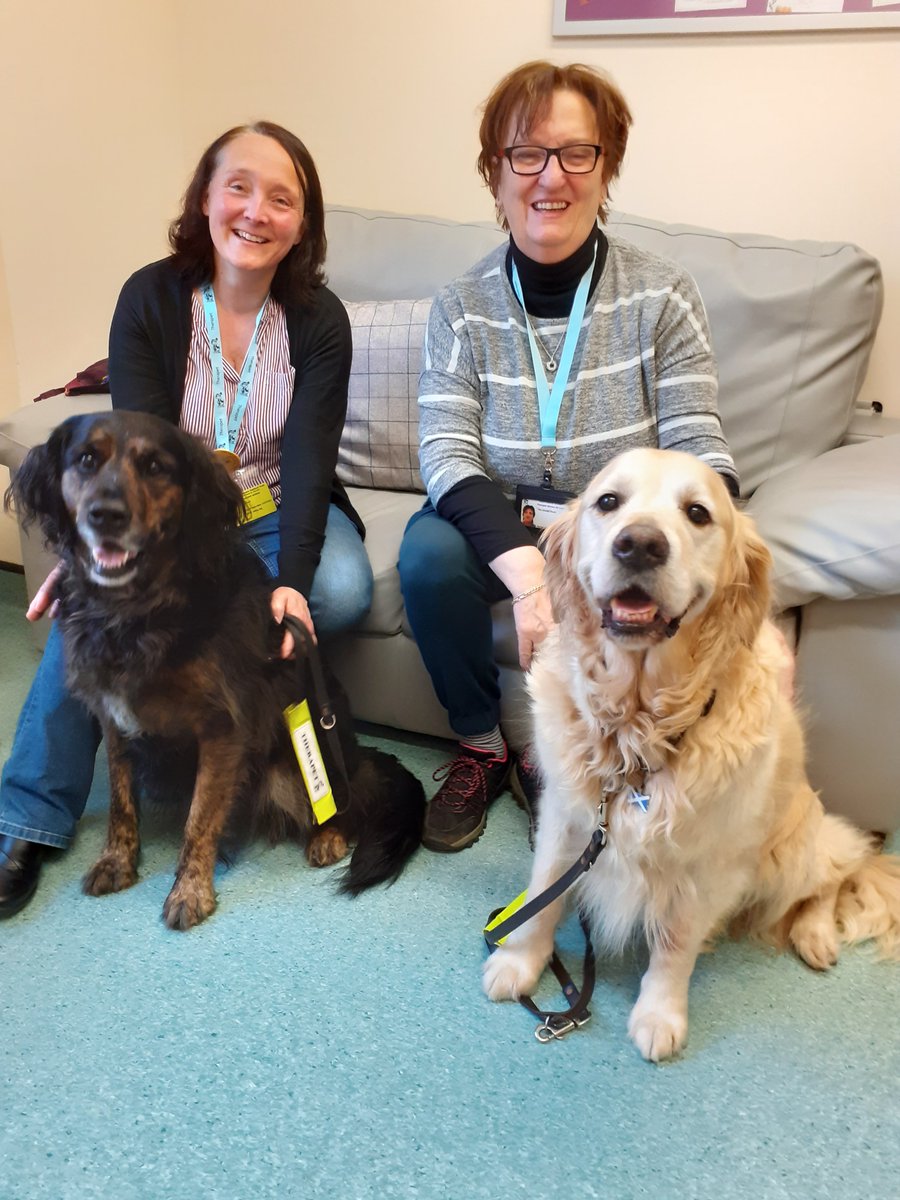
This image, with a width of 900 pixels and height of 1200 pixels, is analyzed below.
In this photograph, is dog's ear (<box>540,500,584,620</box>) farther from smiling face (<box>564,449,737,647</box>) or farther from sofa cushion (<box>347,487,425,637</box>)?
sofa cushion (<box>347,487,425,637</box>)

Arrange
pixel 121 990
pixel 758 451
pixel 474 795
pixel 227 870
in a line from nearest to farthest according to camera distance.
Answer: pixel 121 990 < pixel 227 870 < pixel 474 795 < pixel 758 451

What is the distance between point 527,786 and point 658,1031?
623 millimetres

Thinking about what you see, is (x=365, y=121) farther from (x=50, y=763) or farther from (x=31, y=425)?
(x=50, y=763)

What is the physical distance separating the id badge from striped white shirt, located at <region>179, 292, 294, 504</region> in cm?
53

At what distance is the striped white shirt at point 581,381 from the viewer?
1.64 metres

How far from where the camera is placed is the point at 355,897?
155 centimetres

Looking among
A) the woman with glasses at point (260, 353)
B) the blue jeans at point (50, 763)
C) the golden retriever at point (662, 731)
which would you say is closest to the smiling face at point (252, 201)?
the woman with glasses at point (260, 353)

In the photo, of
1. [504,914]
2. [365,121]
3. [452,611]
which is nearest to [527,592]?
[452,611]

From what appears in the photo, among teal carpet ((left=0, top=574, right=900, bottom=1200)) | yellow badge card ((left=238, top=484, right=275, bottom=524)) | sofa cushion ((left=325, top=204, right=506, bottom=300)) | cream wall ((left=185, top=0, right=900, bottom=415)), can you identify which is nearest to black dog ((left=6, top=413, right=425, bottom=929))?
teal carpet ((left=0, top=574, right=900, bottom=1200))

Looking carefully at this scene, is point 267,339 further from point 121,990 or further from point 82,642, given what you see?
point 121,990

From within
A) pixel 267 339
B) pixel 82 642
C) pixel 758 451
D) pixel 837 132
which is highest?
pixel 837 132

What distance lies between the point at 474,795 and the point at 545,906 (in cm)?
46

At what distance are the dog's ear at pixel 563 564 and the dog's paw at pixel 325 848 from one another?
28.9 inches

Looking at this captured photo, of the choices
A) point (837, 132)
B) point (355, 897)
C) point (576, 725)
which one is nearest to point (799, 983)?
point (576, 725)
